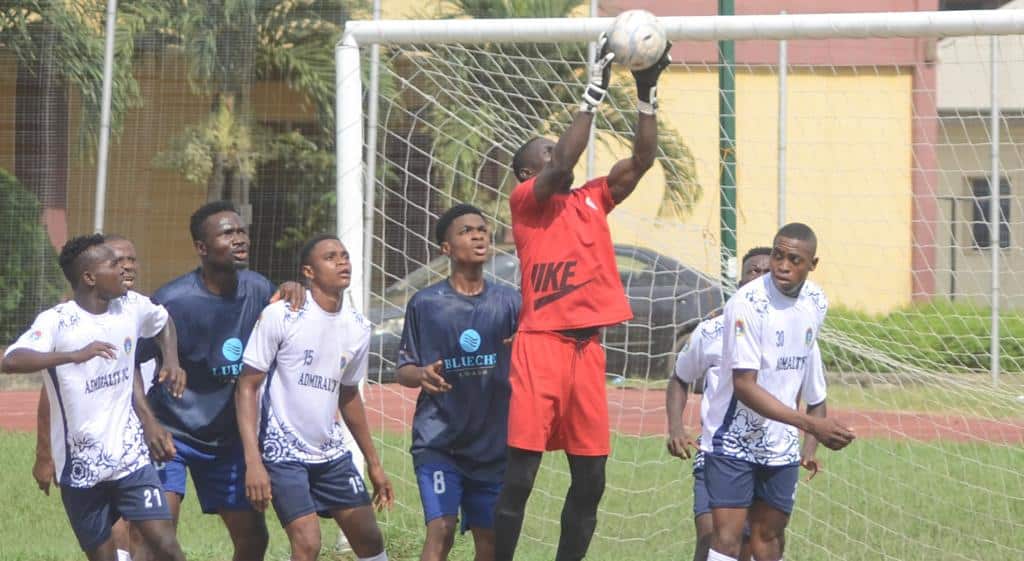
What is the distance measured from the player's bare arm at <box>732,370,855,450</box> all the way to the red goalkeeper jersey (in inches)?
28.0

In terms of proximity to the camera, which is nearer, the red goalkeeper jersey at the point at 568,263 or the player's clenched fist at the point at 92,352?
the red goalkeeper jersey at the point at 568,263

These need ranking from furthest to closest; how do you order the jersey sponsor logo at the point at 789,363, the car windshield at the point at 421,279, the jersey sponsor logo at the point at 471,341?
the car windshield at the point at 421,279
the jersey sponsor logo at the point at 471,341
the jersey sponsor logo at the point at 789,363

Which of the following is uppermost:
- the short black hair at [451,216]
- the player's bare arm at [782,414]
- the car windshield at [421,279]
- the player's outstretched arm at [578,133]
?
the player's outstretched arm at [578,133]

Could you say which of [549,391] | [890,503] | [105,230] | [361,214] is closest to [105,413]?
[549,391]

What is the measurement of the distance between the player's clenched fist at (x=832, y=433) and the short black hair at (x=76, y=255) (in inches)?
122

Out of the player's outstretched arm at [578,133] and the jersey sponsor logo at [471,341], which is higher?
the player's outstretched arm at [578,133]

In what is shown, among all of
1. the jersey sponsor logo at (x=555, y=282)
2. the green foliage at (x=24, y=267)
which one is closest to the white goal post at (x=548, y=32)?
the jersey sponsor logo at (x=555, y=282)

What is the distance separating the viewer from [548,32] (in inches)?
329

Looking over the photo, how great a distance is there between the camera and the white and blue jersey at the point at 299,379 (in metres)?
6.30

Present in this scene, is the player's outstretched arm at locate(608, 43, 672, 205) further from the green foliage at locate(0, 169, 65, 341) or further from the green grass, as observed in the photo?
the green foliage at locate(0, 169, 65, 341)

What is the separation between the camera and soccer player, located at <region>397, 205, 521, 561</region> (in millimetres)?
6492

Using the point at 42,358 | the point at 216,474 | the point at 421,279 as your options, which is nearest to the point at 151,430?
the point at 216,474

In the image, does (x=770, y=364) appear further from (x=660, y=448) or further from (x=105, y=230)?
(x=105, y=230)

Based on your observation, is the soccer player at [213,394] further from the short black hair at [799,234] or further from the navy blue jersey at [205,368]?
the short black hair at [799,234]
